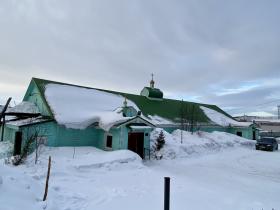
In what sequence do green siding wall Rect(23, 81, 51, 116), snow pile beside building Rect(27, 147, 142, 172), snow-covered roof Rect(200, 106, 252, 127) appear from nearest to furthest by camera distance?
snow pile beside building Rect(27, 147, 142, 172), green siding wall Rect(23, 81, 51, 116), snow-covered roof Rect(200, 106, 252, 127)

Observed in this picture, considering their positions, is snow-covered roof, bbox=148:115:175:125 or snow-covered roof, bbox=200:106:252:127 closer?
snow-covered roof, bbox=148:115:175:125

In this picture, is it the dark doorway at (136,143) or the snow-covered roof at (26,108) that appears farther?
the snow-covered roof at (26,108)

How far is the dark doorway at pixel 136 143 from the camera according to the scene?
62.9 feet

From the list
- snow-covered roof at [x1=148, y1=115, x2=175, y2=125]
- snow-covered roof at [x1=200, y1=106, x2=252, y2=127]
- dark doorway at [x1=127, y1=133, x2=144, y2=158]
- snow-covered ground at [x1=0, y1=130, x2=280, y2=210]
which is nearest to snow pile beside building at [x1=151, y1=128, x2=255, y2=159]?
snow-covered roof at [x1=148, y1=115, x2=175, y2=125]

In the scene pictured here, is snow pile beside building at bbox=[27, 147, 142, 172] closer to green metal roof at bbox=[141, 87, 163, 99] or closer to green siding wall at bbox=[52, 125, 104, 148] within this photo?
green siding wall at bbox=[52, 125, 104, 148]

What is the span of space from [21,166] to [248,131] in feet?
106

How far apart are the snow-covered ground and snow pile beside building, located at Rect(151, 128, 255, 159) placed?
2.16 meters

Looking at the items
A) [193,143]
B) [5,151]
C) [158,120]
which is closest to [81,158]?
[5,151]

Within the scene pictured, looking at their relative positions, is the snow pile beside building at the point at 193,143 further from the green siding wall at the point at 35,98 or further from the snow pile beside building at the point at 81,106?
the green siding wall at the point at 35,98

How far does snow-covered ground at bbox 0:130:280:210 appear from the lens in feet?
24.2

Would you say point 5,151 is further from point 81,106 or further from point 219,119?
point 219,119

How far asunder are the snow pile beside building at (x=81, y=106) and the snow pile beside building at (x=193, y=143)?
197 inches

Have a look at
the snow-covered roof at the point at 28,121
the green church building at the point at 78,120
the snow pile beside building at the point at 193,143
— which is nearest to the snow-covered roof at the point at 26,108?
the green church building at the point at 78,120

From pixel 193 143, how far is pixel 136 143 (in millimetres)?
7348
